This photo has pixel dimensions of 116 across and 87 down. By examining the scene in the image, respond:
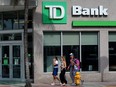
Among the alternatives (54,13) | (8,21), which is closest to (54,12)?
(54,13)

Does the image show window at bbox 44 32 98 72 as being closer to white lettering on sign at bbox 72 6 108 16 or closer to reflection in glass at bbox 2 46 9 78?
white lettering on sign at bbox 72 6 108 16

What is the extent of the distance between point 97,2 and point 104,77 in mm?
4936

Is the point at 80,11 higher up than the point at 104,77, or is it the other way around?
the point at 80,11

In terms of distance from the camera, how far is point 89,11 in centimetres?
2248

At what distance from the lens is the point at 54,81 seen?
70.1 ft

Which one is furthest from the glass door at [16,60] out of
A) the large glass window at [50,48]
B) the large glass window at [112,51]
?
the large glass window at [112,51]

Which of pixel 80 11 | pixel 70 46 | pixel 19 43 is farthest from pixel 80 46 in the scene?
pixel 19 43

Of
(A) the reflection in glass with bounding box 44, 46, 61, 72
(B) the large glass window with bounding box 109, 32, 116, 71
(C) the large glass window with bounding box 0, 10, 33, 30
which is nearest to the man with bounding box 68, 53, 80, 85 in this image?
(A) the reflection in glass with bounding box 44, 46, 61, 72

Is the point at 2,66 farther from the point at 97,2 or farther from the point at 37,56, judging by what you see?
the point at 97,2

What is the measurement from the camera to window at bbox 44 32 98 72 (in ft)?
74.1

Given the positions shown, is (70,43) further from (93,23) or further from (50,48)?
(93,23)

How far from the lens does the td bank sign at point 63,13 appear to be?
22156 millimetres

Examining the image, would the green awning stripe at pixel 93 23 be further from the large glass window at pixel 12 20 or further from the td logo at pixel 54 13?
the large glass window at pixel 12 20

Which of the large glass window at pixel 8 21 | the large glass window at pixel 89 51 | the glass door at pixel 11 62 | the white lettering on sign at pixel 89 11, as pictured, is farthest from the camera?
the large glass window at pixel 8 21
